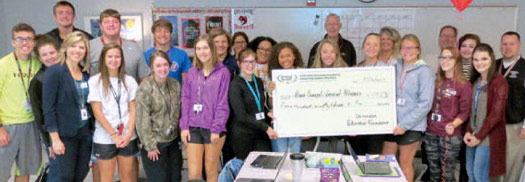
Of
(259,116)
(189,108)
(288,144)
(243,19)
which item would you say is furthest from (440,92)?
(243,19)

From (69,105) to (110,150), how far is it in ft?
1.48

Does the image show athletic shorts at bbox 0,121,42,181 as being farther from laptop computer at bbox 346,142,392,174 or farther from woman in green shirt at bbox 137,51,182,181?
laptop computer at bbox 346,142,392,174

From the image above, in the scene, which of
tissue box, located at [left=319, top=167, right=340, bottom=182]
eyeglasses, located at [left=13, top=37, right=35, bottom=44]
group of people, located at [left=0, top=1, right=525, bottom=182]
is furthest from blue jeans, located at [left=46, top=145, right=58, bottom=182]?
tissue box, located at [left=319, top=167, right=340, bottom=182]

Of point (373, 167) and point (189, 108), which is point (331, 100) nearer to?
point (373, 167)


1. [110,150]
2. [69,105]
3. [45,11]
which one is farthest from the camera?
[45,11]

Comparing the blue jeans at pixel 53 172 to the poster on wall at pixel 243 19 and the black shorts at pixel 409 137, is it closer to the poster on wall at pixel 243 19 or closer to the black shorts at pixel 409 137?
the black shorts at pixel 409 137

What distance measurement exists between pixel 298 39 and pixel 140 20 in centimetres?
242

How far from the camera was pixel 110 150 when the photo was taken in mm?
2932

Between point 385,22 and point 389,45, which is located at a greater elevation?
point 385,22

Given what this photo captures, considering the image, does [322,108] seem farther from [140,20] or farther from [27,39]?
[140,20]

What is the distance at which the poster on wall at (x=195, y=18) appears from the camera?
18.0 ft

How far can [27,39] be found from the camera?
10.0 ft

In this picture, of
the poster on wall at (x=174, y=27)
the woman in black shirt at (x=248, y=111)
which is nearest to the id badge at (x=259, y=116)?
the woman in black shirt at (x=248, y=111)

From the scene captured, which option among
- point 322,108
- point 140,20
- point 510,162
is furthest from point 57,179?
point 510,162
